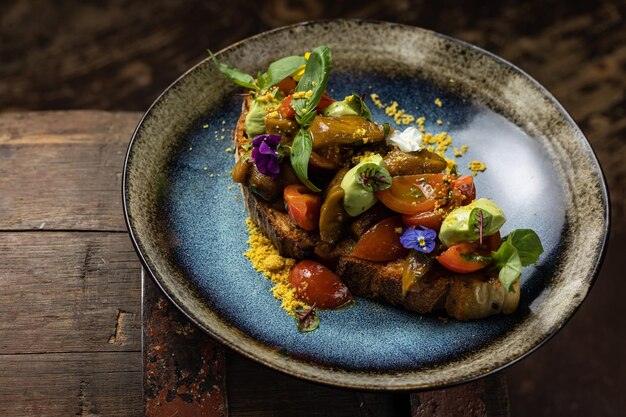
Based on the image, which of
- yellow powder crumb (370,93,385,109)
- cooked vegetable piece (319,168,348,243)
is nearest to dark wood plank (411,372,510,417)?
cooked vegetable piece (319,168,348,243)

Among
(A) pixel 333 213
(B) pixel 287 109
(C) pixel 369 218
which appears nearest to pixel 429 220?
(C) pixel 369 218

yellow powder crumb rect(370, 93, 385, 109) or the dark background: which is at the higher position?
yellow powder crumb rect(370, 93, 385, 109)

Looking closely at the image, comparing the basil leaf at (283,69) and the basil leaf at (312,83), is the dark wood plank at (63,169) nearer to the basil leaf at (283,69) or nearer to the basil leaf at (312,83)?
the basil leaf at (283,69)

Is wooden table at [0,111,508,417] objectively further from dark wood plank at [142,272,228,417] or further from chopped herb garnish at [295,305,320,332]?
chopped herb garnish at [295,305,320,332]

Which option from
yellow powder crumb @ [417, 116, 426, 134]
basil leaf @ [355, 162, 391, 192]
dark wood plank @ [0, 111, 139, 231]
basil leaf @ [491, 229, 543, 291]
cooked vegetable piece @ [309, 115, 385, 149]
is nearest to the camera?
basil leaf @ [491, 229, 543, 291]

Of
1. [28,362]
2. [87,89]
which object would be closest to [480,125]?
[28,362]

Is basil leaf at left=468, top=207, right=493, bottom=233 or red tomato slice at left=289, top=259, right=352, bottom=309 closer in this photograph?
basil leaf at left=468, top=207, right=493, bottom=233

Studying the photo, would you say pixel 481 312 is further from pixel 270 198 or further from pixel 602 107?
pixel 602 107
